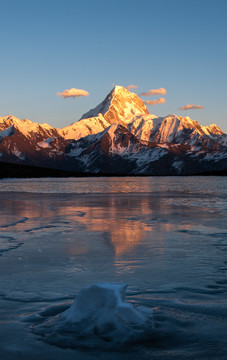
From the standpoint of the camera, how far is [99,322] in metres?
7.93

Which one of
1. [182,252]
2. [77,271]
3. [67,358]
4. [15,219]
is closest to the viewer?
[67,358]

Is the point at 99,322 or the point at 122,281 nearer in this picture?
the point at 99,322

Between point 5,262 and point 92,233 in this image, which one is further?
point 92,233

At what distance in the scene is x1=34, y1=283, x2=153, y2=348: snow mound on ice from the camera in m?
7.51

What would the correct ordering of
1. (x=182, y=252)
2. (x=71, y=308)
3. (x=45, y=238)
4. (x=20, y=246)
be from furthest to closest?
(x=45, y=238) → (x=20, y=246) → (x=182, y=252) → (x=71, y=308)

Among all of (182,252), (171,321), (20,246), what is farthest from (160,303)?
(20,246)

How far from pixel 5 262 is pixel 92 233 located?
690 centimetres

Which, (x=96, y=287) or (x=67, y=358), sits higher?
(x=96, y=287)

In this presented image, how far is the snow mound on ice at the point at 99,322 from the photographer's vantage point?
7509 mm

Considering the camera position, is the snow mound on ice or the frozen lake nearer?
the frozen lake

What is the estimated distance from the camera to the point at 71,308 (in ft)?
27.4

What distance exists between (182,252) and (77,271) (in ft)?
14.2

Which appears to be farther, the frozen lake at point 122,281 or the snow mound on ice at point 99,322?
the snow mound on ice at point 99,322

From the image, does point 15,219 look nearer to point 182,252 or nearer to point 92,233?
point 92,233
